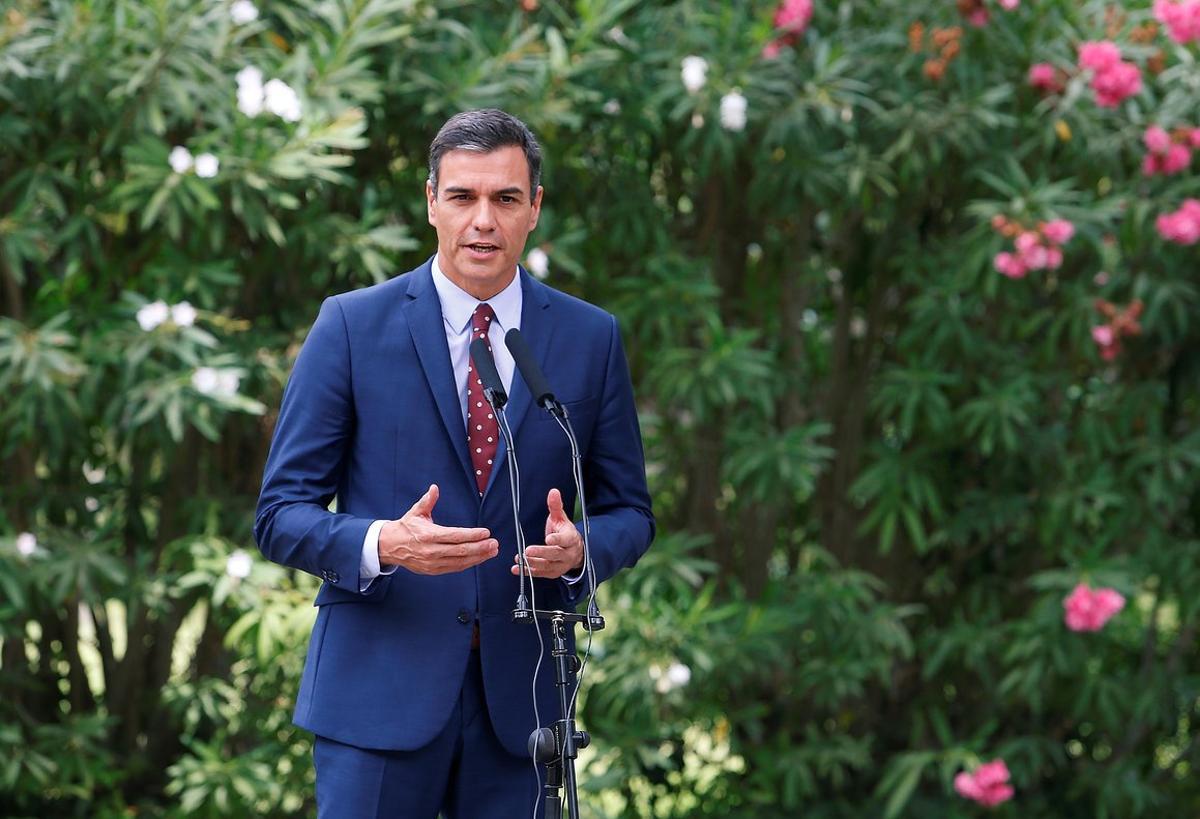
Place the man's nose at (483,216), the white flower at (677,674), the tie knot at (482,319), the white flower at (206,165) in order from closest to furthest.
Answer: the man's nose at (483,216), the tie knot at (482,319), the white flower at (206,165), the white flower at (677,674)

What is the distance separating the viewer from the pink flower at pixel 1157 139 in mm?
4328

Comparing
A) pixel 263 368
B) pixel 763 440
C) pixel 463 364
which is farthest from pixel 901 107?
pixel 463 364

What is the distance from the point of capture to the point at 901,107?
4.37 m

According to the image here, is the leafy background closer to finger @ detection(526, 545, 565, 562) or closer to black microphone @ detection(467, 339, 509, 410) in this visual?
black microphone @ detection(467, 339, 509, 410)

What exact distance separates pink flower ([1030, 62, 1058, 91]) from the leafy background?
5 cm

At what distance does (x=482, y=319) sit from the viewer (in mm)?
2152

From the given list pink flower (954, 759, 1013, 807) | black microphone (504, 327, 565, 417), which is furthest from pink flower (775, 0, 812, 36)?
black microphone (504, 327, 565, 417)

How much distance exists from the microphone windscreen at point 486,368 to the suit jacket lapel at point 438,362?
11cm

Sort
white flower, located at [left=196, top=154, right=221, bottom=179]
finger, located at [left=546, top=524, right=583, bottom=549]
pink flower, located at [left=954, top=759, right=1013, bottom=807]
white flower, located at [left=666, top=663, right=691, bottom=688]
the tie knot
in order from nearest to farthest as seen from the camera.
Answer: finger, located at [left=546, top=524, right=583, bottom=549], the tie knot, white flower, located at [left=196, top=154, right=221, bottom=179], white flower, located at [left=666, top=663, right=691, bottom=688], pink flower, located at [left=954, top=759, right=1013, bottom=807]

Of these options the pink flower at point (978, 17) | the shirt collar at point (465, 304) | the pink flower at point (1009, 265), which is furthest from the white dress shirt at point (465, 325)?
the pink flower at point (978, 17)

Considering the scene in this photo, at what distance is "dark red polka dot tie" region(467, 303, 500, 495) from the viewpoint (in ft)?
6.99

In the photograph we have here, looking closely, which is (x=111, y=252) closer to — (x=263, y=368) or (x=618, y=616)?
(x=263, y=368)

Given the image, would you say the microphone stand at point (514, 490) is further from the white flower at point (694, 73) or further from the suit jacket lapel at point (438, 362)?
the white flower at point (694, 73)

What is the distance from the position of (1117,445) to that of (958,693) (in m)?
0.93
